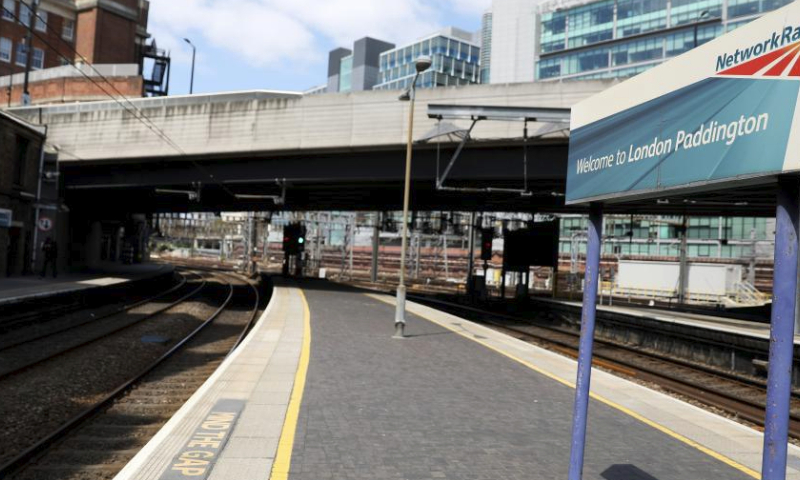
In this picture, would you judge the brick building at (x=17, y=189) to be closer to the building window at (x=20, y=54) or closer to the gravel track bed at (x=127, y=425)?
the gravel track bed at (x=127, y=425)

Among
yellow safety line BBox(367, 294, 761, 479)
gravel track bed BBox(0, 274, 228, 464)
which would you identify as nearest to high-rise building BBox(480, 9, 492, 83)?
gravel track bed BBox(0, 274, 228, 464)

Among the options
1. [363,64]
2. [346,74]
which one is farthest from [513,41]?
[346,74]

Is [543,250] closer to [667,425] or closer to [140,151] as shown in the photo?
[140,151]

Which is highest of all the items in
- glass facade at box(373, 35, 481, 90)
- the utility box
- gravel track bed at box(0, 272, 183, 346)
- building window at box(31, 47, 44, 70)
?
glass facade at box(373, 35, 481, 90)

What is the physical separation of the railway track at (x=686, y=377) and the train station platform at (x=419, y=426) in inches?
85.5

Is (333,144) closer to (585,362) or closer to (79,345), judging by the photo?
(79,345)

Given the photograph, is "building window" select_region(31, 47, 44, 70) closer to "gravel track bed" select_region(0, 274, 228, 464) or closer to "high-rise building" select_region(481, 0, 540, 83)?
"gravel track bed" select_region(0, 274, 228, 464)

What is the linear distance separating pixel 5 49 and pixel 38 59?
324 cm

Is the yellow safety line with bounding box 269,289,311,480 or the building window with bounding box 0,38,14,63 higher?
the building window with bounding box 0,38,14,63

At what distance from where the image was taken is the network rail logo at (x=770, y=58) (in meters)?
3.04

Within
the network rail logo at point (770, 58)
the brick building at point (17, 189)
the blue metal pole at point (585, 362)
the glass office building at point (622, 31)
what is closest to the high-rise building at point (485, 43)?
the glass office building at point (622, 31)

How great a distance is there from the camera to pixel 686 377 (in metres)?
15.3

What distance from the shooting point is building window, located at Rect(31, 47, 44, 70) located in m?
68.2

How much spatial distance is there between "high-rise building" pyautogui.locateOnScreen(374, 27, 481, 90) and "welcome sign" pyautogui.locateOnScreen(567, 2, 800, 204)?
13143 centimetres
